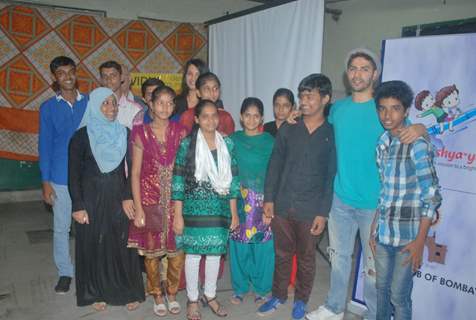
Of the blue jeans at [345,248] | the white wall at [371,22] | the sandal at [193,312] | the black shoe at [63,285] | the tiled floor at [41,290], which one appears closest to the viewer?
the blue jeans at [345,248]

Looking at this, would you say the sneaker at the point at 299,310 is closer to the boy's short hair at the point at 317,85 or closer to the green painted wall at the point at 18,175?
the boy's short hair at the point at 317,85

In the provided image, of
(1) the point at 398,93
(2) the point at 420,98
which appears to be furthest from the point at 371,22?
(1) the point at 398,93

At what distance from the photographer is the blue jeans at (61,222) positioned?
2.97 metres

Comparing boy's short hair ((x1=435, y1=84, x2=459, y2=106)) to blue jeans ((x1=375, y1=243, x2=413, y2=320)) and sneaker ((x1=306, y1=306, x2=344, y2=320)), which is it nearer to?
blue jeans ((x1=375, y1=243, x2=413, y2=320))

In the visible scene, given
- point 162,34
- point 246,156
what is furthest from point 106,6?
point 246,156

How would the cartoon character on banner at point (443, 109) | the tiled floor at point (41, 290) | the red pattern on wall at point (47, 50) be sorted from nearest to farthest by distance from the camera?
the cartoon character on banner at point (443, 109) < the tiled floor at point (41, 290) < the red pattern on wall at point (47, 50)

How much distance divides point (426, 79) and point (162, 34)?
4.29 metres

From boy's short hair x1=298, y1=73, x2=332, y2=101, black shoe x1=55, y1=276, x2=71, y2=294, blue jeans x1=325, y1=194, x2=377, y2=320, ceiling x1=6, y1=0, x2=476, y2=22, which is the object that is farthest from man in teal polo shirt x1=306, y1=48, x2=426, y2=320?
ceiling x1=6, y1=0, x2=476, y2=22

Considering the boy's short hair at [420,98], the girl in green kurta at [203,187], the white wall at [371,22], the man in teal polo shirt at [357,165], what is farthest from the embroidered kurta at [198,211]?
the white wall at [371,22]

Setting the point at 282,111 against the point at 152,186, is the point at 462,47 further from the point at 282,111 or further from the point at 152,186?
the point at 152,186

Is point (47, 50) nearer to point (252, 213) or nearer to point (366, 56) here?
point (252, 213)

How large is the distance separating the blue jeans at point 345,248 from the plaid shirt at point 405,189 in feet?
0.85

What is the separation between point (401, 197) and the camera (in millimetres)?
2076

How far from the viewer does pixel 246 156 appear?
9.29ft
